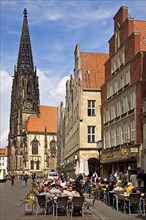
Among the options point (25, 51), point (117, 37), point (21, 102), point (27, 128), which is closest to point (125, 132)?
point (117, 37)

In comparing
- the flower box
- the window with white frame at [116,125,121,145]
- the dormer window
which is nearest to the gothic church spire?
the dormer window

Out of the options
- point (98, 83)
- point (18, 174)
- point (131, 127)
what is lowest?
point (18, 174)

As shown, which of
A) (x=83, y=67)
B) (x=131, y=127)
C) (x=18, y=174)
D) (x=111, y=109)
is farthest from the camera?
(x=18, y=174)

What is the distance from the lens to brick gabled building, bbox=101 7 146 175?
102 ft

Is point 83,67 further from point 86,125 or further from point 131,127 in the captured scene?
point 131,127

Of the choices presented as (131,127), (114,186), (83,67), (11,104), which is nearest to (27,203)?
(114,186)

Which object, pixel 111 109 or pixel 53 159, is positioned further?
pixel 53 159

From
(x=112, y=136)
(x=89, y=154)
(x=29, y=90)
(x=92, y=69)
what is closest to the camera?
(x=112, y=136)

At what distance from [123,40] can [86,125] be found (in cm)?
1509

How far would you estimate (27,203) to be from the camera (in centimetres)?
1641

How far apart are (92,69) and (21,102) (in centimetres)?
8150

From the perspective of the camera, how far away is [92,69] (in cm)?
5216

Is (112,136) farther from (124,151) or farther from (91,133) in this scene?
(91,133)

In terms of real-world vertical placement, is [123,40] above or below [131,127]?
above
